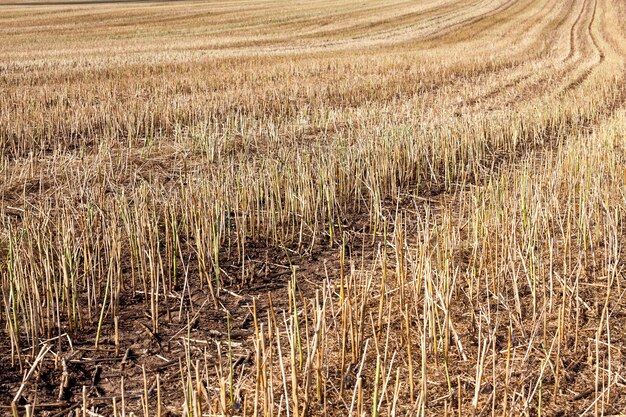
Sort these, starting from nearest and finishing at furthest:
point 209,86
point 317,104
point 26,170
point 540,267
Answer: point 540,267, point 26,170, point 317,104, point 209,86

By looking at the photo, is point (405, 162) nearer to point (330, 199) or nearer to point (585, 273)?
point (330, 199)

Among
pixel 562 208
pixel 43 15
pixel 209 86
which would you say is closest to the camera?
pixel 562 208

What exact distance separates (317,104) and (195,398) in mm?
9914

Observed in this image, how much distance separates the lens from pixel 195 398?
8.78 ft

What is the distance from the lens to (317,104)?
12.3 metres

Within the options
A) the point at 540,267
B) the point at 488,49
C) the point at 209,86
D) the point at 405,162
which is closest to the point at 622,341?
the point at 540,267

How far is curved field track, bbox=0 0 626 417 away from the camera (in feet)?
11.3

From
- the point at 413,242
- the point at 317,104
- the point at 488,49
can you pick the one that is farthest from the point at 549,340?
the point at 488,49

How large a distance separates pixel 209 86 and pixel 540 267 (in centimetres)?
1053

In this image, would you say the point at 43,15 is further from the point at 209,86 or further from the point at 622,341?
the point at 622,341

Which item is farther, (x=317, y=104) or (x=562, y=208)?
(x=317, y=104)

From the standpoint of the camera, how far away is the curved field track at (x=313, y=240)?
3438mm

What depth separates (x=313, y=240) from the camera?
5.54 meters

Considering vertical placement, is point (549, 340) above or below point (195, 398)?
below
